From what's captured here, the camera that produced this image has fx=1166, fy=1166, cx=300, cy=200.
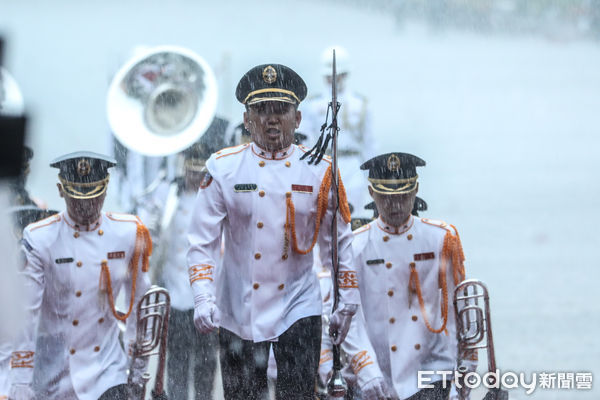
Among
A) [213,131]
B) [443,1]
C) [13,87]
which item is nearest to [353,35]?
[443,1]

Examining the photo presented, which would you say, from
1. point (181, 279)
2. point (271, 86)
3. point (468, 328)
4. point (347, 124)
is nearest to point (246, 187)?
point (271, 86)

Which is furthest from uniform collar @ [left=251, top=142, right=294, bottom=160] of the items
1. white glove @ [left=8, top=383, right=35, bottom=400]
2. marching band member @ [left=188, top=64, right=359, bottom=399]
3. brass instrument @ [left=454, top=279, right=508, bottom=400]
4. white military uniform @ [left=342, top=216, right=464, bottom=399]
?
white glove @ [left=8, top=383, right=35, bottom=400]

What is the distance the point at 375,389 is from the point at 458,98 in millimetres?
17430

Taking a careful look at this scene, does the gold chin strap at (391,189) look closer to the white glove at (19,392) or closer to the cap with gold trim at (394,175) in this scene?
the cap with gold trim at (394,175)

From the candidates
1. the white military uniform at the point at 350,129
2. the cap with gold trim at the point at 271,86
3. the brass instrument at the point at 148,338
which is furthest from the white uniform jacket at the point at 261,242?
the white military uniform at the point at 350,129

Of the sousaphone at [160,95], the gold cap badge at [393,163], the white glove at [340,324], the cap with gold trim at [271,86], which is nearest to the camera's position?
the white glove at [340,324]

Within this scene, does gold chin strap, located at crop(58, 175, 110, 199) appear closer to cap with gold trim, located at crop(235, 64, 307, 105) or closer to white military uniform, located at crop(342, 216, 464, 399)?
cap with gold trim, located at crop(235, 64, 307, 105)

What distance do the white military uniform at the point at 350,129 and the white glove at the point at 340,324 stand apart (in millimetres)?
4205

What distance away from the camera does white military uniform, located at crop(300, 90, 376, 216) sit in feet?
31.4

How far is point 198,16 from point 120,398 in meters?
20.7

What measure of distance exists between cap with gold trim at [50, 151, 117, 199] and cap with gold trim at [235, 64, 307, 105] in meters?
0.88

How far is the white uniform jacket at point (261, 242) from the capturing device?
Answer: 207 inches

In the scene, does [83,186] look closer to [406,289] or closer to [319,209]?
[319,209]

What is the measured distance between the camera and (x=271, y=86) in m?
5.38
